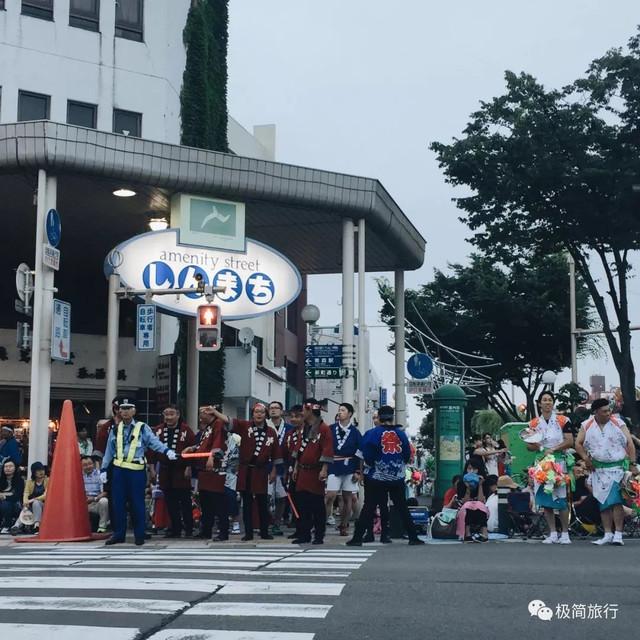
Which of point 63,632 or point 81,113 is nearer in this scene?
point 63,632

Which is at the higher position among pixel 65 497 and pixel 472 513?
pixel 65 497

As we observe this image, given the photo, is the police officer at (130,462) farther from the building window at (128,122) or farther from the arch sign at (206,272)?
the building window at (128,122)

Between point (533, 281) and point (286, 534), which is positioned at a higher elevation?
point (533, 281)

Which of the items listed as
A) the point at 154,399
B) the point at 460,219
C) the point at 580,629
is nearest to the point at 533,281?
the point at 460,219

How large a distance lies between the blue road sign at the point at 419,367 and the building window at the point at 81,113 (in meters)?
9.91

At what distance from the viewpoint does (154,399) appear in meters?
30.0

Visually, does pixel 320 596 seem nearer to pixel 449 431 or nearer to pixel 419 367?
pixel 449 431

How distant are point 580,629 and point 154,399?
23803 millimetres

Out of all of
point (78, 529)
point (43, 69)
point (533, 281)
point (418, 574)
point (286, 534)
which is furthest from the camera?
point (533, 281)

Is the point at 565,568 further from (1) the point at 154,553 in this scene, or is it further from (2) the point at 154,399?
(2) the point at 154,399

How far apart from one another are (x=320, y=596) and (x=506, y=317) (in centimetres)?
3658

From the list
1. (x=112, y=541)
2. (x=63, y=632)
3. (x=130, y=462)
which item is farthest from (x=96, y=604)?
(x=112, y=541)

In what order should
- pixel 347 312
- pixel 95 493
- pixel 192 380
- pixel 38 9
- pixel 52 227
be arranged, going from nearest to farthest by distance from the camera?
pixel 95 493, pixel 52 227, pixel 347 312, pixel 192 380, pixel 38 9

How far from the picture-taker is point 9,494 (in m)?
18.9
